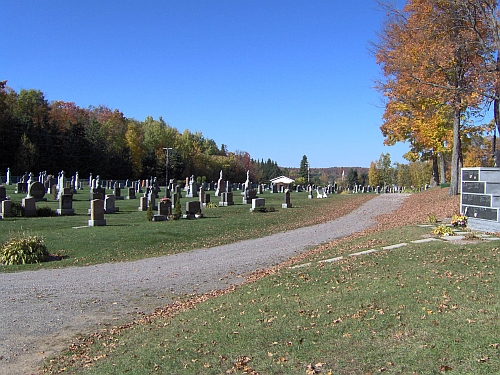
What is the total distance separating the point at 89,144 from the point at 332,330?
72050 millimetres

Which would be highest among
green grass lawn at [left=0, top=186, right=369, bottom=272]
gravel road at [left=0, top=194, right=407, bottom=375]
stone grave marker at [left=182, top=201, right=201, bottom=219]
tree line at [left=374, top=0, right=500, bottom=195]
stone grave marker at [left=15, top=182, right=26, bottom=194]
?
tree line at [left=374, top=0, right=500, bottom=195]

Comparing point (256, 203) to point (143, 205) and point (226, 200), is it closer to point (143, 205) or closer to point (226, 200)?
point (226, 200)

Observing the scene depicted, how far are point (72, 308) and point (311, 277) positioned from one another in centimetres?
437

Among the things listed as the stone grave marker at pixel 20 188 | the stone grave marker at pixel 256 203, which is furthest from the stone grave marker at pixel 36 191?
the stone grave marker at pixel 256 203

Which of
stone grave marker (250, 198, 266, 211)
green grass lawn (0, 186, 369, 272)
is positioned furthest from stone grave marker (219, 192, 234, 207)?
green grass lawn (0, 186, 369, 272)

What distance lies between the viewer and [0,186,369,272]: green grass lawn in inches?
559

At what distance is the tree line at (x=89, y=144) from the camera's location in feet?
208

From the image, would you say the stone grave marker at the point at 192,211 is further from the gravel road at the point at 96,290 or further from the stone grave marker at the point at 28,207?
the gravel road at the point at 96,290

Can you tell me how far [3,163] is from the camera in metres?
61.5

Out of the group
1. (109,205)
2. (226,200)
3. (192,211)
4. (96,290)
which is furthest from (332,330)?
(226,200)

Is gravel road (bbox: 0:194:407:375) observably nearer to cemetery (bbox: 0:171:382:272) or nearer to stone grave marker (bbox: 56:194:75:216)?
cemetery (bbox: 0:171:382:272)

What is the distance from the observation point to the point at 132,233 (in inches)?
687

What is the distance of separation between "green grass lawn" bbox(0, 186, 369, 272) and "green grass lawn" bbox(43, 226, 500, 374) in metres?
6.40

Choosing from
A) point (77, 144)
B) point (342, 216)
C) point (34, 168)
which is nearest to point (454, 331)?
point (342, 216)
